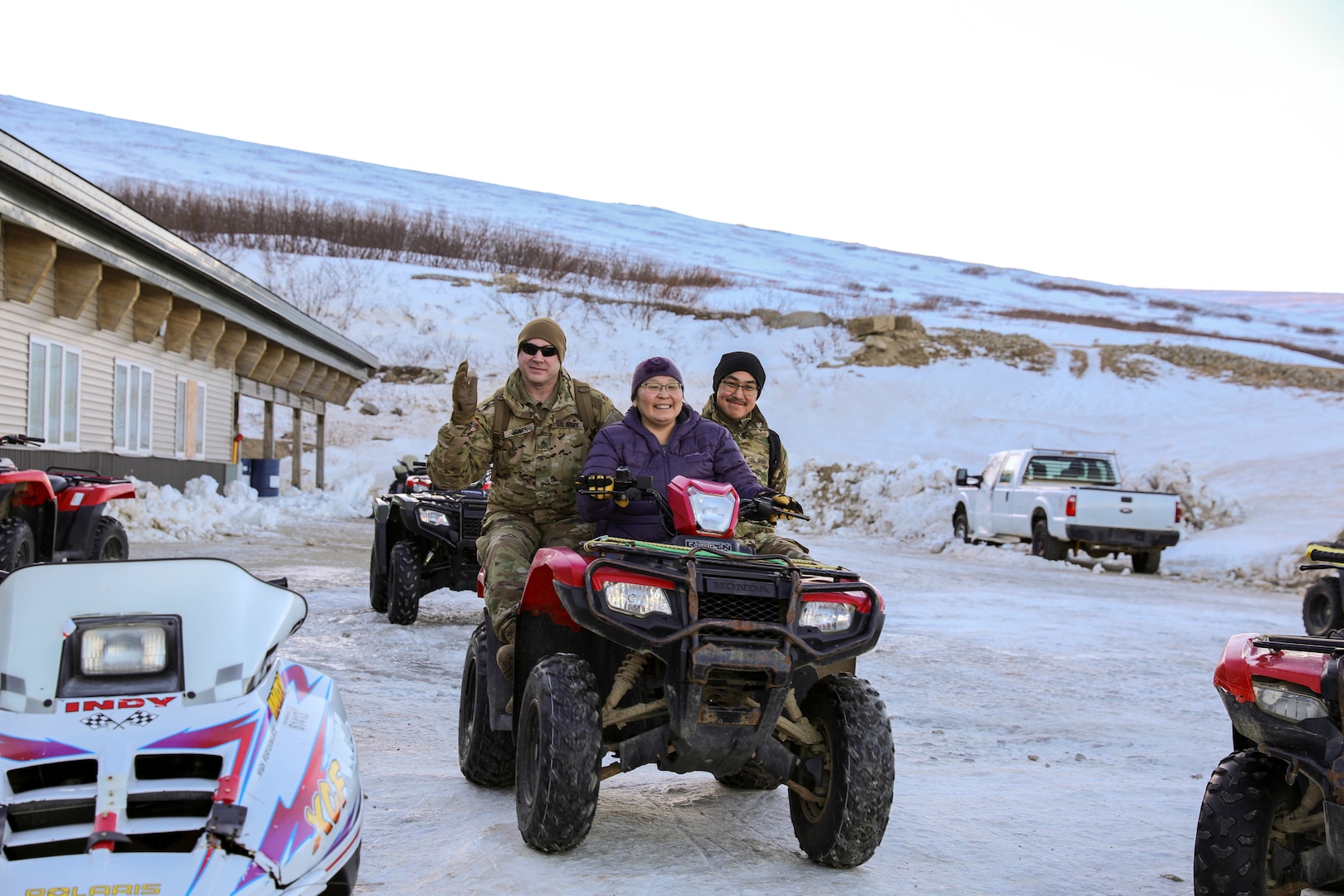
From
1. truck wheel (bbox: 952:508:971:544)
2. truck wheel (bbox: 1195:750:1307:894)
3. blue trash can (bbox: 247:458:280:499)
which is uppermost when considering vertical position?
truck wheel (bbox: 1195:750:1307:894)

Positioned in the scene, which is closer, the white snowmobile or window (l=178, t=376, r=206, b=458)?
the white snowmobile

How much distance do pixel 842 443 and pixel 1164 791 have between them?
112ft

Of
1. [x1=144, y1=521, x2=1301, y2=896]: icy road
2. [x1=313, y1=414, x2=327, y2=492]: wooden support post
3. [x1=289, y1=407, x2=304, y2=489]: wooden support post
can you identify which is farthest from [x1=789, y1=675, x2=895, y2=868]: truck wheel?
[x1=289, y1=407, x2=304, y2=489]: wooden support post

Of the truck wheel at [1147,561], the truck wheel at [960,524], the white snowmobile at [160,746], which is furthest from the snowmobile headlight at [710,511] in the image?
the truck wheel at [960,524]

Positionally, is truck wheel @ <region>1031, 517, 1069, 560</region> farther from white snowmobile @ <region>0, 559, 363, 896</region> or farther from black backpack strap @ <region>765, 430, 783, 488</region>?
white snowmobile @ <region>0, 559, 363, 896</region>

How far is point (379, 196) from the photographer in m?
90.1

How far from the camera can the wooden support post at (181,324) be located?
73.0ft

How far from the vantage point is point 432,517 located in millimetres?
10320

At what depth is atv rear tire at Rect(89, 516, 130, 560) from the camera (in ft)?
37.2

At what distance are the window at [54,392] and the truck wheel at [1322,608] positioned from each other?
619 inches

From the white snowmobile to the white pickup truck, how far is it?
54.3 ft

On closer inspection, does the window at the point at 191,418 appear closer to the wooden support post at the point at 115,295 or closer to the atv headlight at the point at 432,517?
the wooden support post at the point at 115,295

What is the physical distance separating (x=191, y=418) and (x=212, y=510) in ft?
17.6

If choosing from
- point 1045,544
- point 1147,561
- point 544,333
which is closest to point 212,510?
point 1045,544
